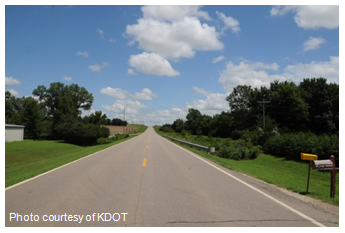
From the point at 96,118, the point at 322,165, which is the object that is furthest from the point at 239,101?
the point at 322,165

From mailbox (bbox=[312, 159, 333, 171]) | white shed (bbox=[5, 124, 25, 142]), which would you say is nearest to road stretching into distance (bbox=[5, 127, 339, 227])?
mailbox (bbox=[312, 159, 333, 171])

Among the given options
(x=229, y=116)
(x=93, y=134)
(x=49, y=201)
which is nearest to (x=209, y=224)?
(x=49, y=201)

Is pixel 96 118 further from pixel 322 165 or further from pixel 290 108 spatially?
pixel 322 165

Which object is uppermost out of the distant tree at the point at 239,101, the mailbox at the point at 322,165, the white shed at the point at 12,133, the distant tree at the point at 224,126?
the distant tree at the point at 239,101

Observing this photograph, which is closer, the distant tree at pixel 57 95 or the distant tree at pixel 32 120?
the distant tree at pixel 32 120

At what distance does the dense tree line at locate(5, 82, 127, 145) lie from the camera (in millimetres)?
63375

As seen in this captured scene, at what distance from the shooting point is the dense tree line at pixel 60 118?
208 ft

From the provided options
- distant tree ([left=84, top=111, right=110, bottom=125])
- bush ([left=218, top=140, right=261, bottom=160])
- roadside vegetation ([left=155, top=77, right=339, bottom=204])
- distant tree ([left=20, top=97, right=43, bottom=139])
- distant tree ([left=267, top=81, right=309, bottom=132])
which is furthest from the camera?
distant tree ([left=84, top=111, right=110, bottom=125])

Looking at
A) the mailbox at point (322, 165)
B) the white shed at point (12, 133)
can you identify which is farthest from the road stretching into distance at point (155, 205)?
the white shed at point (12, 133)

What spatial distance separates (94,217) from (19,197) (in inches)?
115

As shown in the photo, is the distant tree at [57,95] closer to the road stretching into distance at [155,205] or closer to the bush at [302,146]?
the bush at [302,146]

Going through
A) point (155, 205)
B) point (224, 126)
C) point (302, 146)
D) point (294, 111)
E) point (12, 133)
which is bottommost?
point (12, 133)

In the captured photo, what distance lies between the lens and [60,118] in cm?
7250

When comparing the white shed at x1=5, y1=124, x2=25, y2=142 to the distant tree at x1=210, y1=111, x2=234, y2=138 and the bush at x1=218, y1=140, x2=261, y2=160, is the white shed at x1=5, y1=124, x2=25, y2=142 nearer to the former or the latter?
the bush at x1=218, y1=140, x2=261, y2=160
